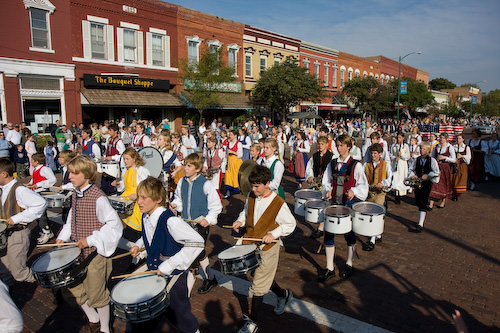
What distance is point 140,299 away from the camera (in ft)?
9.75

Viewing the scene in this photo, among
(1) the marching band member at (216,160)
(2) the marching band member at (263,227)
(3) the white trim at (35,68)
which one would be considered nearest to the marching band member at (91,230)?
(2) the marching band member at (263,227)

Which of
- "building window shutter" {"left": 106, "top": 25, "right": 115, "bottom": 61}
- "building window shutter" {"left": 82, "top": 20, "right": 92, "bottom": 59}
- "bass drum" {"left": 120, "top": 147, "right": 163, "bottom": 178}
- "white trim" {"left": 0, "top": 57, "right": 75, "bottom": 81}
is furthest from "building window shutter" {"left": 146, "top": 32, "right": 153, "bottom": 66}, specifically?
"bass drum" {"left": 120, "top": 147, "right": 163, "bottom": 178}

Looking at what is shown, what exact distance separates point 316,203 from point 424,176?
3188mm

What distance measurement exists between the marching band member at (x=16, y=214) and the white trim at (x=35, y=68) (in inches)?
668

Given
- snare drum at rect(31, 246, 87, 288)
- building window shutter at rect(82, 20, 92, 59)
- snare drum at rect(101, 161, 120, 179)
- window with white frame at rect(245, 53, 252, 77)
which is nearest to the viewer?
snare drum at rect(31, 246, 87, 288)

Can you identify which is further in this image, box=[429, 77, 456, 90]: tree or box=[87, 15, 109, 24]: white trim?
box=[429, 77, 456, 90]: tree

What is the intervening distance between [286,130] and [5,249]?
2090cm

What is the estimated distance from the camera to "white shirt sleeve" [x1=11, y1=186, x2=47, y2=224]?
4637mm

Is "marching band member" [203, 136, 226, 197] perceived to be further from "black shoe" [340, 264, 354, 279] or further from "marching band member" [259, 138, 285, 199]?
Answer: "black shoe" [340, 264, 354, 279]

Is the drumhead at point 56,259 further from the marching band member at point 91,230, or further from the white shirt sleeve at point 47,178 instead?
the white shirt sleeve at point 47,178

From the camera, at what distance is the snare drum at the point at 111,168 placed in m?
8.31

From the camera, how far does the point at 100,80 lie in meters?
21.9

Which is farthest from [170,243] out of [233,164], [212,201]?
[233,164]

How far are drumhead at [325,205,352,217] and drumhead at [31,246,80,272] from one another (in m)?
3.23
